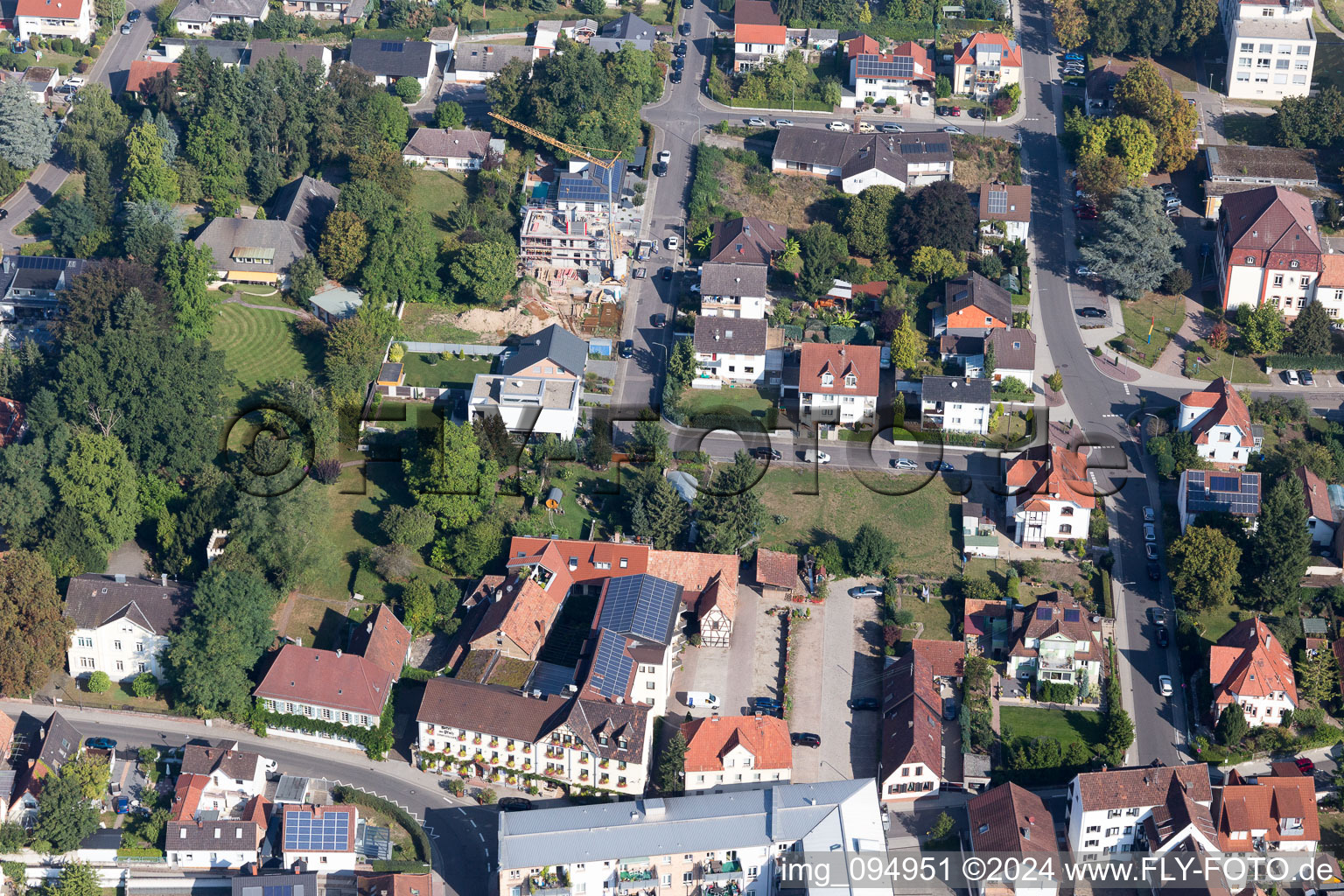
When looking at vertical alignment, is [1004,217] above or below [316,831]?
above

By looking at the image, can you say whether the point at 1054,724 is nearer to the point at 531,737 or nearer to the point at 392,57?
the point at 531,737

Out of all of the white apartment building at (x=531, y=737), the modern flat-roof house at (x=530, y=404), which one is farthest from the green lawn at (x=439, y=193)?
the white apartment building at (x=531, y=737)

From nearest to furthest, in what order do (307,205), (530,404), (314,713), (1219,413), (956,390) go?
1. (314,713)
2. (1219,413)
3. (530,404)
4. (956,390)
5. (307,205)

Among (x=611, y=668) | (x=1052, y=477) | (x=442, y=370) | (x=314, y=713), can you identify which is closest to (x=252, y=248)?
(x=442, y=370)

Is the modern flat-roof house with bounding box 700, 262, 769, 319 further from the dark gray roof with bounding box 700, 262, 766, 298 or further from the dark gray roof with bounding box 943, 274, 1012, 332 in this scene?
the dark gray roof with bounding box 943, 274, 1012, 332

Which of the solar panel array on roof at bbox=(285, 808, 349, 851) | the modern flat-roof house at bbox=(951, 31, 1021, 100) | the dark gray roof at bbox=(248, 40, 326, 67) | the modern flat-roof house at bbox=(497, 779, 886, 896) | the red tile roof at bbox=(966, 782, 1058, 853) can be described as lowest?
the red tile roof at bbox=(966, 782, 1058, 853)

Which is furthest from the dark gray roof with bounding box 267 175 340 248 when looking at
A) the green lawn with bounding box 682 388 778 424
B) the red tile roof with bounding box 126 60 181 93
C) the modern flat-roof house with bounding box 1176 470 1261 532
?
the modern flat-roof house with bounding box 1176 470 1261 532
